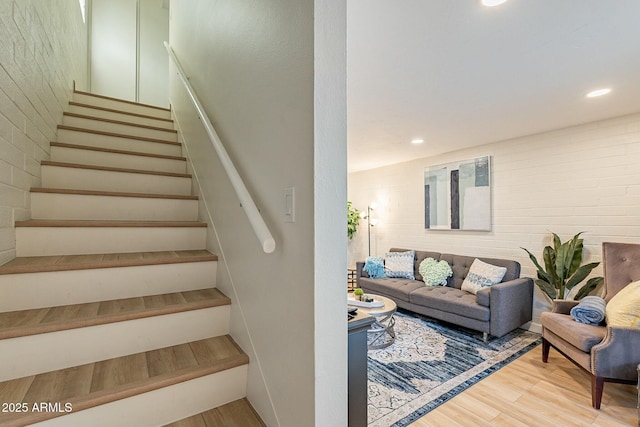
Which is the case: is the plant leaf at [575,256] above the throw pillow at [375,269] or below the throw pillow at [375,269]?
above

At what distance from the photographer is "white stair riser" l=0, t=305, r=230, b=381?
104 centimetres

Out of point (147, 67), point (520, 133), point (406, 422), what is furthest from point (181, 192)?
point (520, 133)

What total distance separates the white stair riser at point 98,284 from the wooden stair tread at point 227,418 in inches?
25.2

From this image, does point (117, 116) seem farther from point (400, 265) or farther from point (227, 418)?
point (400, 265)

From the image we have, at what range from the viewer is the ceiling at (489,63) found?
145cm

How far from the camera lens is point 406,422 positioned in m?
1.83

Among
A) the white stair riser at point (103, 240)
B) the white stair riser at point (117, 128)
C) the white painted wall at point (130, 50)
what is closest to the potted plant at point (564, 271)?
the white stair riser at point (103, 240)

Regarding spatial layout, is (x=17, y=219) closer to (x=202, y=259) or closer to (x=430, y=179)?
(x=202, y=259)

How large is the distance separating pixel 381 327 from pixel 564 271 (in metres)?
1.96

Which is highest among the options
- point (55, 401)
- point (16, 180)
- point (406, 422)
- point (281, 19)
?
point (281, 19)

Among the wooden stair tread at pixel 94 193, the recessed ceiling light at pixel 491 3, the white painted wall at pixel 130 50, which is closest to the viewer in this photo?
the recessed ceiling light at pixel 491 3

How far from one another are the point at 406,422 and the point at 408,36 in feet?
7.68

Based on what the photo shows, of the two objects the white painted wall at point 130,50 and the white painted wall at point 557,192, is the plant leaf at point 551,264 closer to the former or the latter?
the white painted wall at point 557,192

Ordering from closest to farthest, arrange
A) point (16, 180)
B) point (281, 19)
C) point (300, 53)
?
point (300, 53)
point (281, 19)
point (16, 180)
